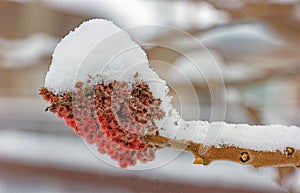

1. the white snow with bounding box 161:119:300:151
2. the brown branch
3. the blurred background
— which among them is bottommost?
the brown branch

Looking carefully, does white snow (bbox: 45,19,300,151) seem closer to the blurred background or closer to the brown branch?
the brown branch

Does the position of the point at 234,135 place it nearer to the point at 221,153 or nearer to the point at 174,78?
the point at 221,153

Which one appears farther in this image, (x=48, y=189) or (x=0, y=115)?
(x=0, y=115)

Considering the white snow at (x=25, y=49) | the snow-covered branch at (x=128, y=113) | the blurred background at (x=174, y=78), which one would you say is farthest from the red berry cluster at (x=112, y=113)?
the white snow at (x=25, y=49)

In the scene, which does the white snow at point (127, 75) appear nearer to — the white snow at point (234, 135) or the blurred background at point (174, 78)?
the white snow at point (234, 135)

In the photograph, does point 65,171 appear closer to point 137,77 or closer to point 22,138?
point 22,138

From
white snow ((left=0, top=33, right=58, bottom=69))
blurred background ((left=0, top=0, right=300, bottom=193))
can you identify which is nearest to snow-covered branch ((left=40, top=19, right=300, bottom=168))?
blurred background ((left=0, top=0, right=300, bottom=193))

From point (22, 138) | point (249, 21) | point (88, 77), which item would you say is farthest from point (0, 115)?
point (88, 77)
